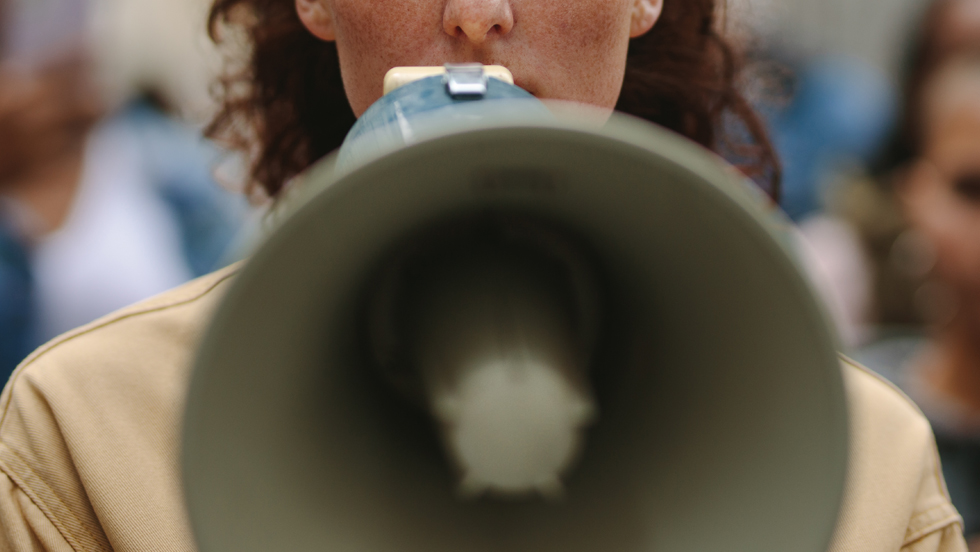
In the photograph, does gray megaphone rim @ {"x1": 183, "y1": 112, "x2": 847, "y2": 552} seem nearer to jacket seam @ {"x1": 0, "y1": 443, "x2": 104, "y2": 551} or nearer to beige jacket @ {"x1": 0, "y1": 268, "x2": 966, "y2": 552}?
beige jacket @ {"x1": 0, "y1": 268, "x2": 966, "y2": 552}

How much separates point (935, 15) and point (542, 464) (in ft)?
9.44

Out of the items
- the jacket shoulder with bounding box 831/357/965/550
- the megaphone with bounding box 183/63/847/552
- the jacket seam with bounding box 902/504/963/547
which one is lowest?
the jacket seam with bounding box 902/504/963/547

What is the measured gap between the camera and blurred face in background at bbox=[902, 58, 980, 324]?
7.83ft

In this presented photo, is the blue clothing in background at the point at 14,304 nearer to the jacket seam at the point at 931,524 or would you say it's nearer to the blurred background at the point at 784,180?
the blurred background at the point at 784,180

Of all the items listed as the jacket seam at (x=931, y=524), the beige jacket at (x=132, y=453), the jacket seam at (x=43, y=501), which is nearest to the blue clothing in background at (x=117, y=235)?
the beige jacket at (x=132, y=453)

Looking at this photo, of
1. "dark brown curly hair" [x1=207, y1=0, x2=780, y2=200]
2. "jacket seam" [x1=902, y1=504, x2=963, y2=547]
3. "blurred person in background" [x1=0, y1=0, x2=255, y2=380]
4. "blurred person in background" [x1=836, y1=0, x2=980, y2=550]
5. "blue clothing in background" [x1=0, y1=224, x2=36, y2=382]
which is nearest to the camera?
"jacket seam" [x1=902, y1=504, x2=963, y2=547]

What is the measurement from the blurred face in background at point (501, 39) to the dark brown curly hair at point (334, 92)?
1.16 feet

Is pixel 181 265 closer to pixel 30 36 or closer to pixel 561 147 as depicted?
pixel 30 36

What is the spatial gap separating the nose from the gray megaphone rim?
14.3 inches

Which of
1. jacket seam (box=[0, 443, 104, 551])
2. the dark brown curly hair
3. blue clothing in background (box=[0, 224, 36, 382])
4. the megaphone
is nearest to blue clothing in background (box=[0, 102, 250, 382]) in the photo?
A: blue clothing in background (box=[0, 224, 36, 382])

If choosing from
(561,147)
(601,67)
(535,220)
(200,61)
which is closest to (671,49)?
(601,67)

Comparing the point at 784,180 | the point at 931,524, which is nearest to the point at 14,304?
the point at 931,524

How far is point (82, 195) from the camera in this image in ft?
10.4

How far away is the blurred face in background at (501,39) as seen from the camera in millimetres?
1125
